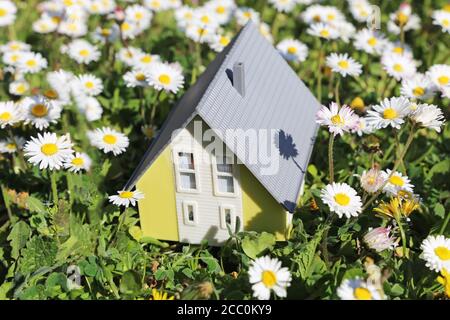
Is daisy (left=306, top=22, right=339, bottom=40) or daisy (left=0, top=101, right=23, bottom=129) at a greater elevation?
daisy (left=306, top=22, right=339, bottom=40)

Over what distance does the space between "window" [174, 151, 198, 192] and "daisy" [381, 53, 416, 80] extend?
1.65 metres

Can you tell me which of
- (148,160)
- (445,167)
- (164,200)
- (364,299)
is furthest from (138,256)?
(445,167)

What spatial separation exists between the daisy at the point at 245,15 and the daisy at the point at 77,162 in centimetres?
207

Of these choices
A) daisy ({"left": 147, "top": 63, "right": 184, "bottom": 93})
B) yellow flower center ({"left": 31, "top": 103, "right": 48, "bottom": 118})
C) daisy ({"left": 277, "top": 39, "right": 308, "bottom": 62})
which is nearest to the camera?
yellow flower center ({"left": 31, "top": 103, "right": 48, "bottom": 118})

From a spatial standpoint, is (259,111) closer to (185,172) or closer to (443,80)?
(185,172)

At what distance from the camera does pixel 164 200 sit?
2.84 metres

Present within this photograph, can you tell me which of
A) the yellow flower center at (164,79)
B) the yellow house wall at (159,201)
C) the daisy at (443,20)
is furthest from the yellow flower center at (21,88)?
the daisy at (443,20)

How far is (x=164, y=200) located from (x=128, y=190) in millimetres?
177

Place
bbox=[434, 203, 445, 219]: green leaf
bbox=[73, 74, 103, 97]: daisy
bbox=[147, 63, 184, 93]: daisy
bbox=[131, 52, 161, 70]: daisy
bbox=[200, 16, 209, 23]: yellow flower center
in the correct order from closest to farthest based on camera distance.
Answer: bbox=[434, 203, 445, 219]: green leaf → bbox=[147, 63, 184, 93]: daisy → bbox=[73, 74, 103, 97]: daisy → bbox=[131, 52, 161, 70]: daisy → bbox=[200, 16, 209, 23]: yellow flower center

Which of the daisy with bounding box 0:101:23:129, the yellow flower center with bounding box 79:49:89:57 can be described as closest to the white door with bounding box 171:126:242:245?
the daisy with bounding box 0:101:23:129

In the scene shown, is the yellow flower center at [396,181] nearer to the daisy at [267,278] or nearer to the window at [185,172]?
the daisy at [267,278]

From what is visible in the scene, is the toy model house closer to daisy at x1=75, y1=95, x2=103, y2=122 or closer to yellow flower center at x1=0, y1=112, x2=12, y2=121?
daisy at x1=75, y1=95, x2=103, y2=122

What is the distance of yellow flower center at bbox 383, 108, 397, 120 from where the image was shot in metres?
2.83

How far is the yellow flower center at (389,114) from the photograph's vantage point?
283cm
